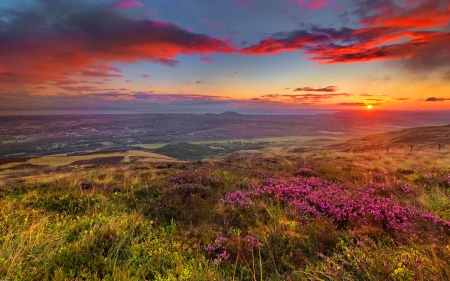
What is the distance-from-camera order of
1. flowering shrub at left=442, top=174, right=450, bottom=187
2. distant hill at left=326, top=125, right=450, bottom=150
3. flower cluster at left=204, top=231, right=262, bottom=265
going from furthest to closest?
1. distant hill at left=326, top=125, right=450, bottom=150
2. flowering shrub at left=442, top=174, right=450, bottom=187
3. flower cluster at left=204, top=231, right=262, bottom=265

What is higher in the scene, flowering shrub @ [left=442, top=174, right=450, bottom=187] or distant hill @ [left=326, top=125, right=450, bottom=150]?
flowering shrub @ [left=442, top=174, right=450, bottom=187]

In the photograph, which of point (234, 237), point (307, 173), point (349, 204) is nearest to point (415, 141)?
point (307, 173)

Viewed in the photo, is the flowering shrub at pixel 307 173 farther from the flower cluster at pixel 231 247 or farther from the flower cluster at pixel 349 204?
the flower cluster at pixel 231 247

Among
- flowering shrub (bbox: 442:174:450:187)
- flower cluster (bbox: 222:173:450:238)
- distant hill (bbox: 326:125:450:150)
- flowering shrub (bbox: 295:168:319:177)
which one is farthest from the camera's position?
distant hill (bbox: 326:125:450:150)

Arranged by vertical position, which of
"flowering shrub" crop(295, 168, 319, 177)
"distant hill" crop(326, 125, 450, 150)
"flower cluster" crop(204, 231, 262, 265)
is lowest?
"distant hill" crop(326, 125, 450, 150)

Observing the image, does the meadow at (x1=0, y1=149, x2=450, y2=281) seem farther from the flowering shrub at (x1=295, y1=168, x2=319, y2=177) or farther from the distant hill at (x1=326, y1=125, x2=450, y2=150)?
the distant hill at (x1=326, y1=125, x2=450, y2=150)

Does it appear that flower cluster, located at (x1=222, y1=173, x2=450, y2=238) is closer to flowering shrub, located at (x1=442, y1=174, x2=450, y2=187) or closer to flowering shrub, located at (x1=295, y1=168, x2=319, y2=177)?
flowering shrub, located at (x1=295, y1=168, x2=319, y2=177)

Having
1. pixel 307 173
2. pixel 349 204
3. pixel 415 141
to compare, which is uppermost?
pixel 349 204

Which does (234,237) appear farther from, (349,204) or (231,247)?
(349,204)

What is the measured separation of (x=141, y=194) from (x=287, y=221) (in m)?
6.12

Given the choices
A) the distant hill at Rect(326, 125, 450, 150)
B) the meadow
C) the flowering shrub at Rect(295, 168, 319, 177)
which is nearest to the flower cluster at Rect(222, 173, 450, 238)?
the meadow

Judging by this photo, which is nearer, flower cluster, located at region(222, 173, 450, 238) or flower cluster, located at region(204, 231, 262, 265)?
flower cluster, located at region(204, 231, 262, 265)

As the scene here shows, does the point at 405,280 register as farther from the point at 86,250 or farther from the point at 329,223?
the point at 86,250

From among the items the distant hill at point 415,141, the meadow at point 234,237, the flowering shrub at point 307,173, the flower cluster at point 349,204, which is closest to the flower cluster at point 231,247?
the meadow at point 234,237
